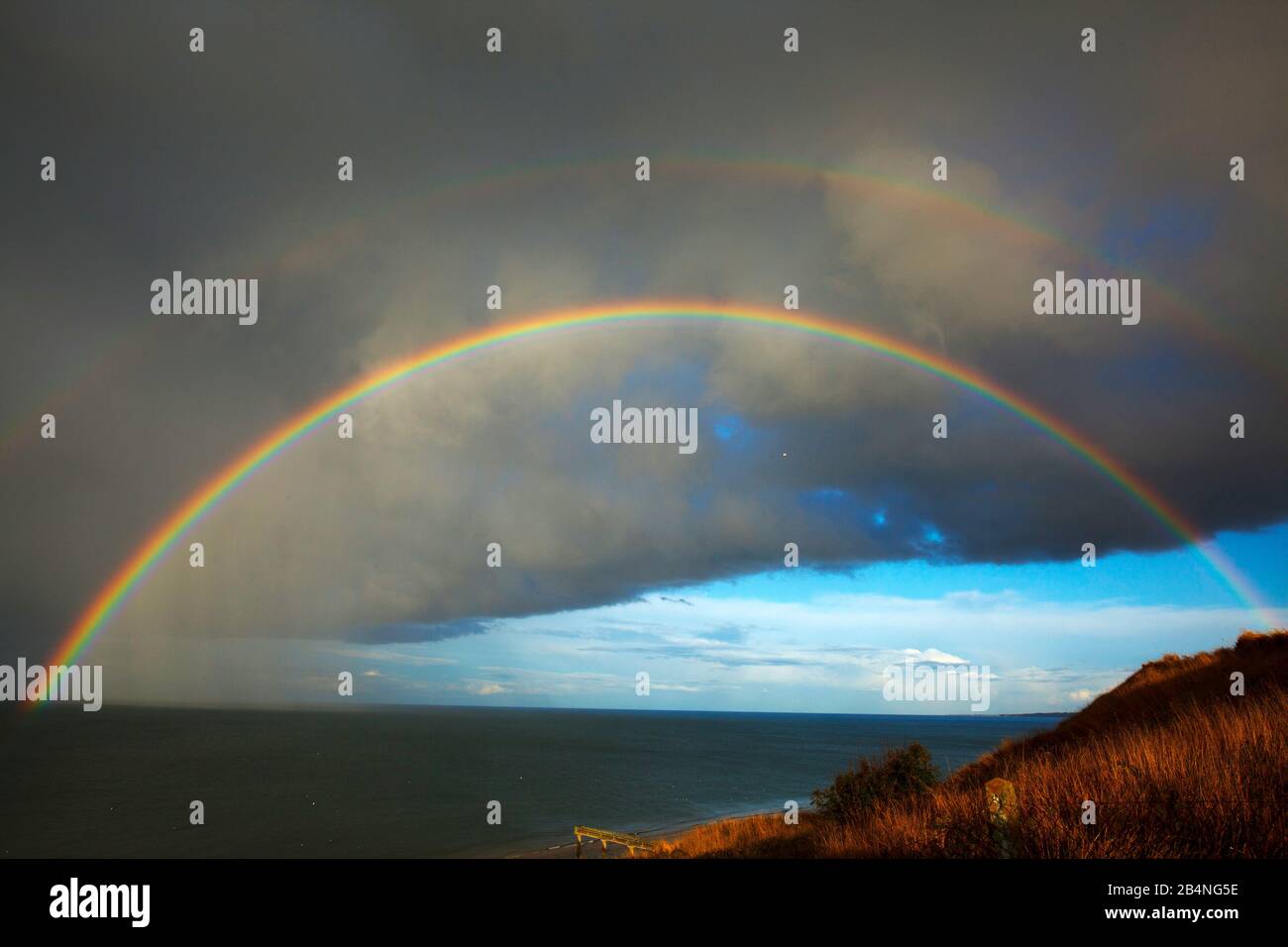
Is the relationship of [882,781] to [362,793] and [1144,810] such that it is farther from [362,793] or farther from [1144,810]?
[362,793]

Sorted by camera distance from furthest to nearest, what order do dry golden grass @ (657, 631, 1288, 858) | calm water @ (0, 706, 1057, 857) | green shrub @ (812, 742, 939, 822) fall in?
calm water @ (0, 706, 1057, 857) < green shrub @ (812, 742, 939, 822) < dry golden grass @ (657, 631, 1288, 858)

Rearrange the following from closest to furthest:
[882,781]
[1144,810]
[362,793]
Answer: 1. [1144,810]
2. [882,781]
3. [362,793]

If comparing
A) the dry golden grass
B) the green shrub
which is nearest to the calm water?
the green shrub

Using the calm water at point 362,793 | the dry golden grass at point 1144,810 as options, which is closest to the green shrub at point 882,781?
the calm water at point 362,793

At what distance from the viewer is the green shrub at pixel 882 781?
18625 millimetres

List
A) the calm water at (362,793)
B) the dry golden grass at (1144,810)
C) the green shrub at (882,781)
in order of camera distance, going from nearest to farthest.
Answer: the dry golden grass at (1144,810), the green shrub at (882,781), the calm water at (362,793)

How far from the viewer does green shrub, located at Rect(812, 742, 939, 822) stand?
18.6m

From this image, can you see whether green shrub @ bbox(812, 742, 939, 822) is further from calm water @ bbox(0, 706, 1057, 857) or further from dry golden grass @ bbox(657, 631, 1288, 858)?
dry golden grass @ bbox(657, 631, 1288, 858)

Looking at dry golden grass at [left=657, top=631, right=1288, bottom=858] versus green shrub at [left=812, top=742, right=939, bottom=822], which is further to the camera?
green shrub at [left=812, top=742, right=939, bottom=822]

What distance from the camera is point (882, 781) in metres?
19.1

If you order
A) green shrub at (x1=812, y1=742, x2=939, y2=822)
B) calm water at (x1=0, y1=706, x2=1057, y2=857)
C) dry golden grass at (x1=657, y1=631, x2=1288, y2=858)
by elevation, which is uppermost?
dry golden grass at (x1=657, y1=631, x2=1288, y2=858)

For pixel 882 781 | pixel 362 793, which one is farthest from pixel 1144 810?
pixel 362 793

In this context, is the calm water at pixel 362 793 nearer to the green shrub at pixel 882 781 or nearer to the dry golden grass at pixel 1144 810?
the green shrub at pixel 882 781
